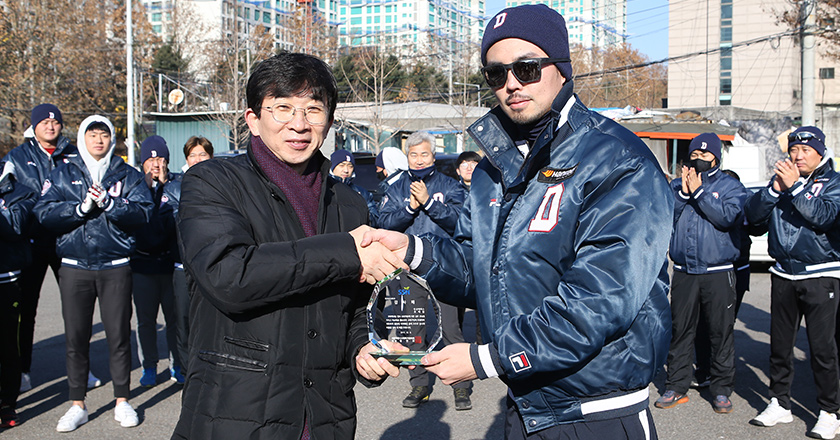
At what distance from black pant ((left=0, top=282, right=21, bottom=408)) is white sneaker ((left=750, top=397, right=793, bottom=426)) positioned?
6.12 meters

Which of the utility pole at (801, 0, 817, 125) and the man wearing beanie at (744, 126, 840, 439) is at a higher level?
the utility pole at (801, 0, 817, 125)

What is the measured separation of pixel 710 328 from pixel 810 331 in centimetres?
86

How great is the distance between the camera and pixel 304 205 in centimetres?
265

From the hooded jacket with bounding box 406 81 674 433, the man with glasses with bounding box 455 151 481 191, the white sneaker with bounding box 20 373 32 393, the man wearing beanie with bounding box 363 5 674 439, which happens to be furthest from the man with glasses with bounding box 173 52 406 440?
the man with glasses with bounding box 455 151 481 191

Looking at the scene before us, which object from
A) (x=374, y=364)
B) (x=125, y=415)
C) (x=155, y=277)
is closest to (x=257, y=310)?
(x=374, y=364)

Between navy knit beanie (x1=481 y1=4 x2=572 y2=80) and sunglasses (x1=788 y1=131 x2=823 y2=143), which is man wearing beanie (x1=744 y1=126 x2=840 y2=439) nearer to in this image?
sunglasses (x1=788 y1=131 x2=823 y2=143)

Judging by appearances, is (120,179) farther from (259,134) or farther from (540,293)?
(540,293)

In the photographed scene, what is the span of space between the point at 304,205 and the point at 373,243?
32cm

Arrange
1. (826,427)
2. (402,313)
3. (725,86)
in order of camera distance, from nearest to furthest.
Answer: (402,313) → (826,427) → (725,86)

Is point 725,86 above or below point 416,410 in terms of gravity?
above

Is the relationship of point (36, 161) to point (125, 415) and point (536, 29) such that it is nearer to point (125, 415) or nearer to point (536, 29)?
point (125, 415)

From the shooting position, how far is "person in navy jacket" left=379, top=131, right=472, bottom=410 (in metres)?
6.24

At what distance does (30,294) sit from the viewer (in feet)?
21.1

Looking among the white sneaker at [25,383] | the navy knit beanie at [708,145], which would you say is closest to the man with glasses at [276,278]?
the navy knit beanie at [708,145]
